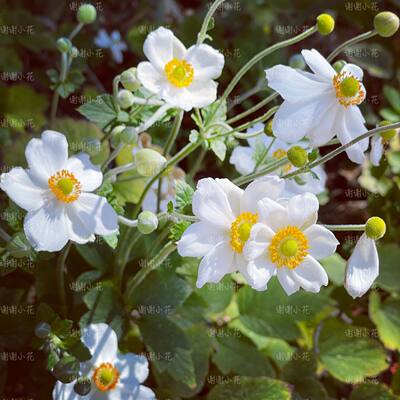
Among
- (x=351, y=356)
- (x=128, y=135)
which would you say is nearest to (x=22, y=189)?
(x=128, y=135)

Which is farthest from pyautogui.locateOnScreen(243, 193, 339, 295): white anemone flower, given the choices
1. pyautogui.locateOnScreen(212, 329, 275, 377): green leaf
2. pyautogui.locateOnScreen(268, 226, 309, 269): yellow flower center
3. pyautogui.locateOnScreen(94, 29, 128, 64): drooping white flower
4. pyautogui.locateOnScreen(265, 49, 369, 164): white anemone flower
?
pyautogui.locateOnScreen(94, 29, 128, 64): drooping white flower

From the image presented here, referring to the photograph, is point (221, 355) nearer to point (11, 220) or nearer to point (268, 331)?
point (268, 331)

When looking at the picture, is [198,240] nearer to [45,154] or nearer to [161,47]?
[45,154]

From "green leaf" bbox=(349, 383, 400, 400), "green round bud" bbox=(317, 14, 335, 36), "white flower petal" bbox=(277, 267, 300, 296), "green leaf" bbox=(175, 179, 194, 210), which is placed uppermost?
"green round bud" bbox=(317, 14, 335, 36)

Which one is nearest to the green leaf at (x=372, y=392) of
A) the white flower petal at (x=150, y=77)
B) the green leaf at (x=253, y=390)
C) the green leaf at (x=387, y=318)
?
the green leaf at (x=387, y=318)

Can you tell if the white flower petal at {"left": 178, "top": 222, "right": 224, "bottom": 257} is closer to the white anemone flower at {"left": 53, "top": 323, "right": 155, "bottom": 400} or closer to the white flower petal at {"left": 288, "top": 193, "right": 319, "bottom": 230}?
the white flower petal at {"left": 288, "top": 193, "right": 319, "bottom": 230}

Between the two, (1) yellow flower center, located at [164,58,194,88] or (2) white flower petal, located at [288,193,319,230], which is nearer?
(2) white flower petal, located at [288,193,319,230]

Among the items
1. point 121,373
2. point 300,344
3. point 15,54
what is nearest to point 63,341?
point 121,373
